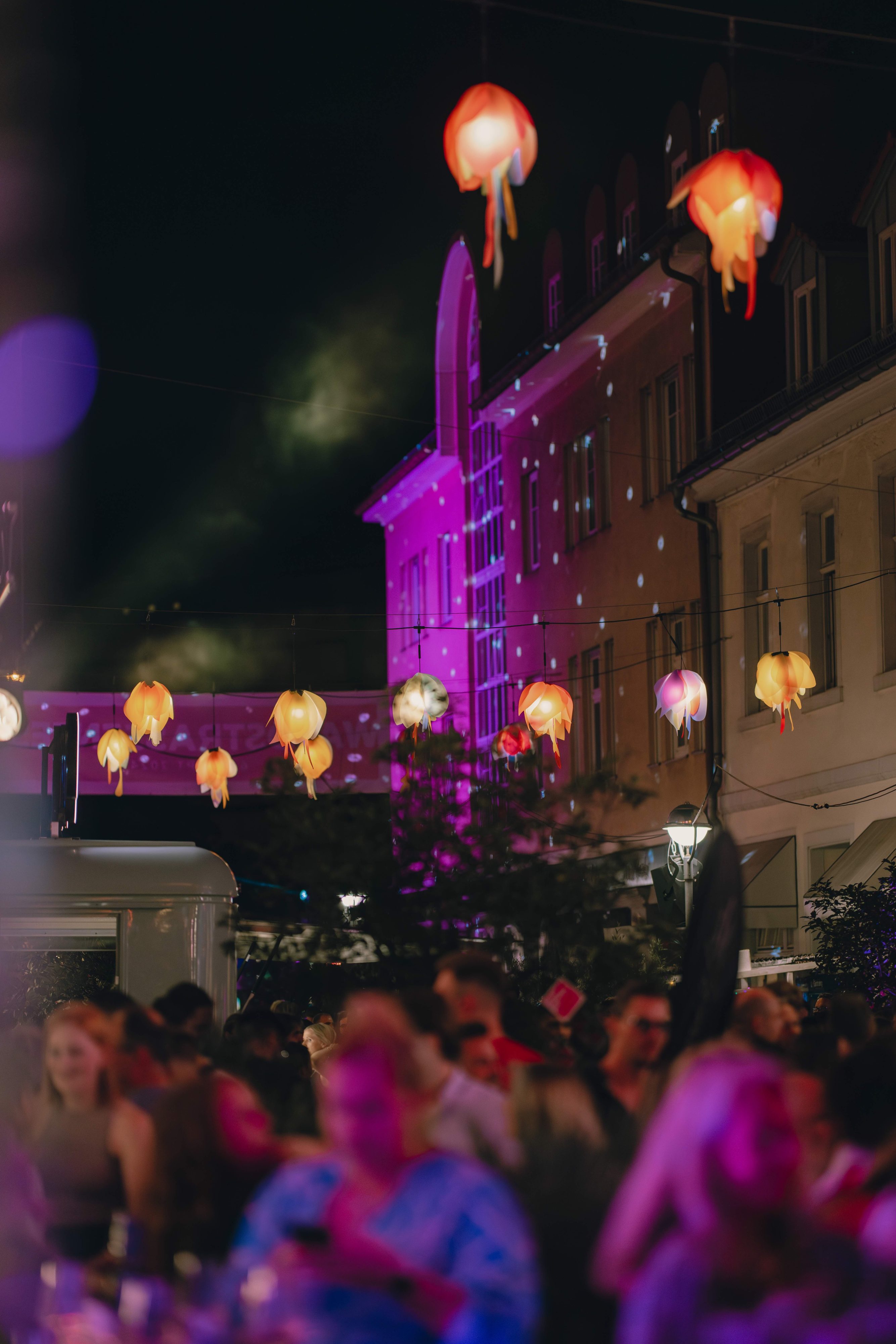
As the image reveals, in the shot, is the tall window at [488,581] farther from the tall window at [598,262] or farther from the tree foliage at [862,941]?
the tree foliage at [862,941]

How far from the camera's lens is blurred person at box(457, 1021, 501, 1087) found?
5926 mm

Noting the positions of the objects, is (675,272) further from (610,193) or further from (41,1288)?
(41,1288)

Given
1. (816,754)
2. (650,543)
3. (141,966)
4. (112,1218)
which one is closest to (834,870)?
(816,754)

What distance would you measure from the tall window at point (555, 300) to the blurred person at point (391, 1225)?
28.4 meters

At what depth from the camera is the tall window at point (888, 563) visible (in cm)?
2003

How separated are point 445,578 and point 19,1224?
3169cm

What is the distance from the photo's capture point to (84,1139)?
5387 millimetres

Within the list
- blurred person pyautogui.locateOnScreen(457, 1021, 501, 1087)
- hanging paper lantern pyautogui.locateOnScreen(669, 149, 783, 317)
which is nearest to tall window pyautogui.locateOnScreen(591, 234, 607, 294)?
hanging paper lantern pyautogui.locateOnScreen(669, 149, 783, 317)

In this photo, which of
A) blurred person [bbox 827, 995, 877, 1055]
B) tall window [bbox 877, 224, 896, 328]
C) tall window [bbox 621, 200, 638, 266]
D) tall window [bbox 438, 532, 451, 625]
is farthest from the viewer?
tall window [bbox 438, 532, 451, 625]

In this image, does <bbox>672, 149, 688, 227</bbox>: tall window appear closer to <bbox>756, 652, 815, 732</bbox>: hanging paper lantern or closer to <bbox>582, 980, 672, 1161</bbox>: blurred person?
<bbox>756, 652, 815, 732</bbox>: hanging paper lantern

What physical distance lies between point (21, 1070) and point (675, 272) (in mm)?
20917

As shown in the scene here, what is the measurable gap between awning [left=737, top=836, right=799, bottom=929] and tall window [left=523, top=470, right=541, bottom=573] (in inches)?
398

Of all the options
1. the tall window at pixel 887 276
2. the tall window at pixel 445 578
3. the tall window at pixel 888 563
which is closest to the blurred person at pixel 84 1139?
the tall window at pixel 888 563

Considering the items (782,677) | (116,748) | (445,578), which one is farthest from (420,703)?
(445,578)
